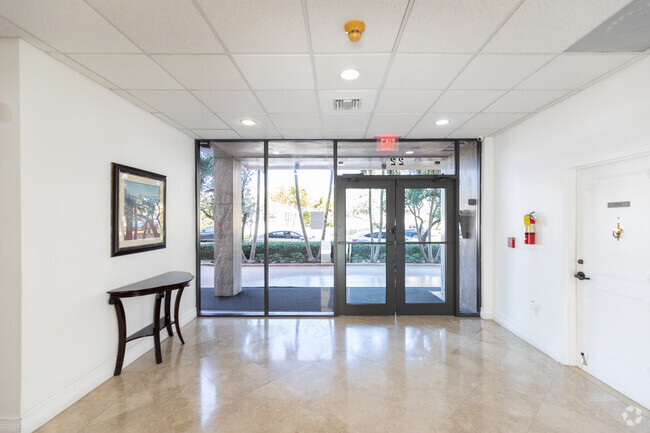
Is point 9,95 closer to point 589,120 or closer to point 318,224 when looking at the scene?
point 318,224

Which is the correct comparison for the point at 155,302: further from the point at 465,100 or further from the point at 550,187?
the point at 550,187

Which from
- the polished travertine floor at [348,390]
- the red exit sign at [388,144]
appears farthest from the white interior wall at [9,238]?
the red exit sign at [388,144]

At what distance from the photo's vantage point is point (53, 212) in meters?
2.38

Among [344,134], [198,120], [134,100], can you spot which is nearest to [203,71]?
[134,100]

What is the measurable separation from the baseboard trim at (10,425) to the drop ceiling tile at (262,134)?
12.3 feet

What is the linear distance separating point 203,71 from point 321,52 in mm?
1112

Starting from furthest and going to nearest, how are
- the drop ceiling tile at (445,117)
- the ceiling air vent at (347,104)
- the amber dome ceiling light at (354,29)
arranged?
the drop ceiling tile at (445,117) → the ceiling air vent at (347,104) → the amber dome ceiling light at (354,29)

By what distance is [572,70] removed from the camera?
8.28ft

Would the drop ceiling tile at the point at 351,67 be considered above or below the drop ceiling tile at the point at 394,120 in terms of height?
above

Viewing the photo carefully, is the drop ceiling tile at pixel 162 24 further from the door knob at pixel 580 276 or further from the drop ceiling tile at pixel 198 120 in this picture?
the door knob at pixel 580 276

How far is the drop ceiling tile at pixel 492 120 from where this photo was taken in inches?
142

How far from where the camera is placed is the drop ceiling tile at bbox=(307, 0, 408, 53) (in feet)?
5.77

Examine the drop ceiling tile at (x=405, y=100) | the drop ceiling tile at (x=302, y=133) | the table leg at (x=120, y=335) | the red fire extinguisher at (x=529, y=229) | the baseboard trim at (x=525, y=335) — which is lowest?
the baseboard trim at (x=525, y=335)

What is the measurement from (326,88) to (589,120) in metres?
2.69
